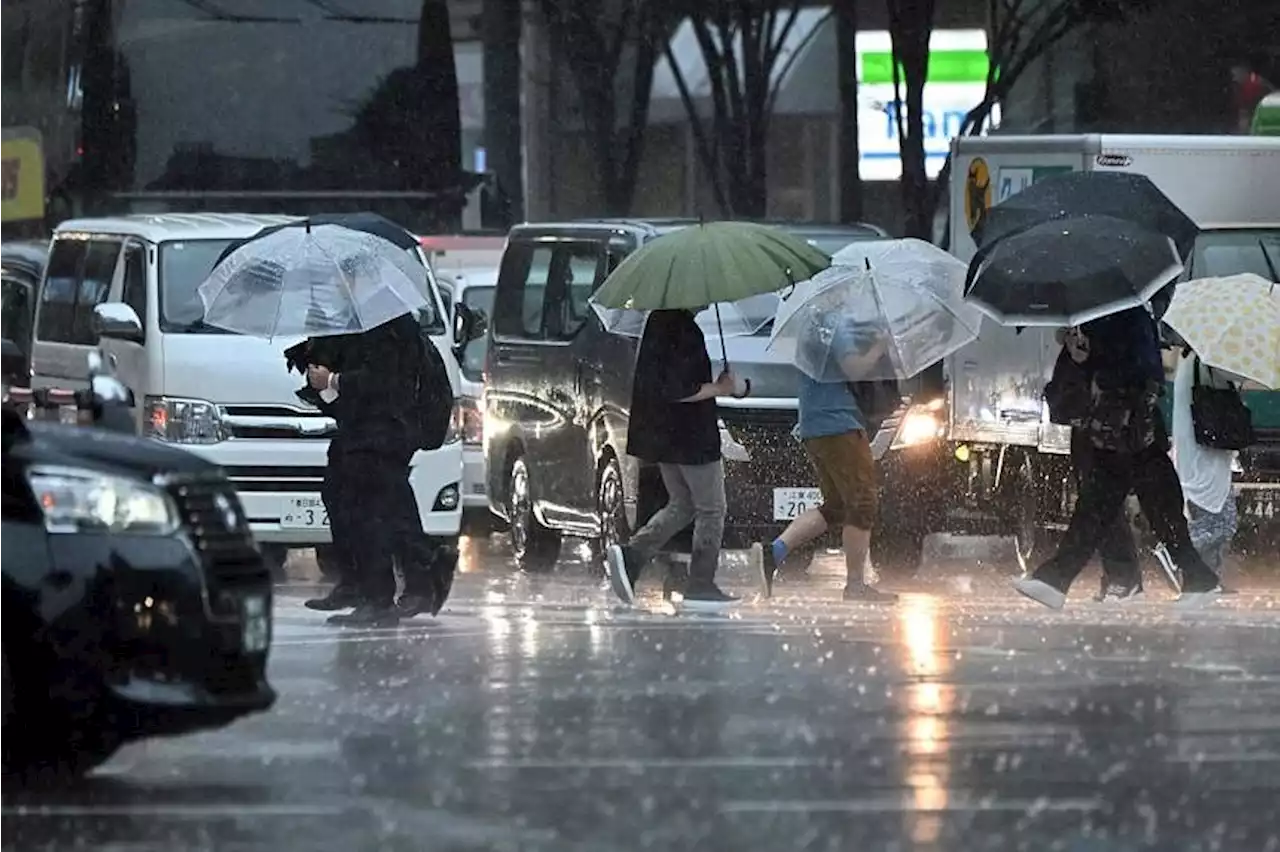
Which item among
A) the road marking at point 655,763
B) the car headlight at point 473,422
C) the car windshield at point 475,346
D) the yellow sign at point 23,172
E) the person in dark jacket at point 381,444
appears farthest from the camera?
the yellow sign at point 23,172

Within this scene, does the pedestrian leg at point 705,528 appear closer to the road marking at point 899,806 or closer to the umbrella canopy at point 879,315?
the umbrella canopy at point 879,315

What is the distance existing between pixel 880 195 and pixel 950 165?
12554mm

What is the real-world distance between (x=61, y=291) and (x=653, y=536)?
4893mm

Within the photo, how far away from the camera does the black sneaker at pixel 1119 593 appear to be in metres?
14.8

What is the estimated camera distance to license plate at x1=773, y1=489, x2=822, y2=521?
15641 mm

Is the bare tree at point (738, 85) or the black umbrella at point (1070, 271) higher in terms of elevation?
the bare tree at point (738, 85)

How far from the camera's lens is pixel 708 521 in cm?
1378

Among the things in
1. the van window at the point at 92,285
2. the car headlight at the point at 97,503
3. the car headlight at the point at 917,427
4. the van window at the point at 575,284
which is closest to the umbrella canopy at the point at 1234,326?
the car headlight at the point at 917,427

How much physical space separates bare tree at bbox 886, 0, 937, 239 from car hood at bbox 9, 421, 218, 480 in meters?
18.7

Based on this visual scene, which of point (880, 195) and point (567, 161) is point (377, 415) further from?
point (880, 195)

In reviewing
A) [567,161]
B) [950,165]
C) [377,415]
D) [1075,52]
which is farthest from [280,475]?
[1075,52]

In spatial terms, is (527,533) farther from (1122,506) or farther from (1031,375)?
(1122,506)

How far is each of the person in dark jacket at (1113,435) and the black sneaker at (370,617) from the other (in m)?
2.90

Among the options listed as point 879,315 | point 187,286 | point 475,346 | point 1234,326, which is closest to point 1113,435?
point 1234,326
